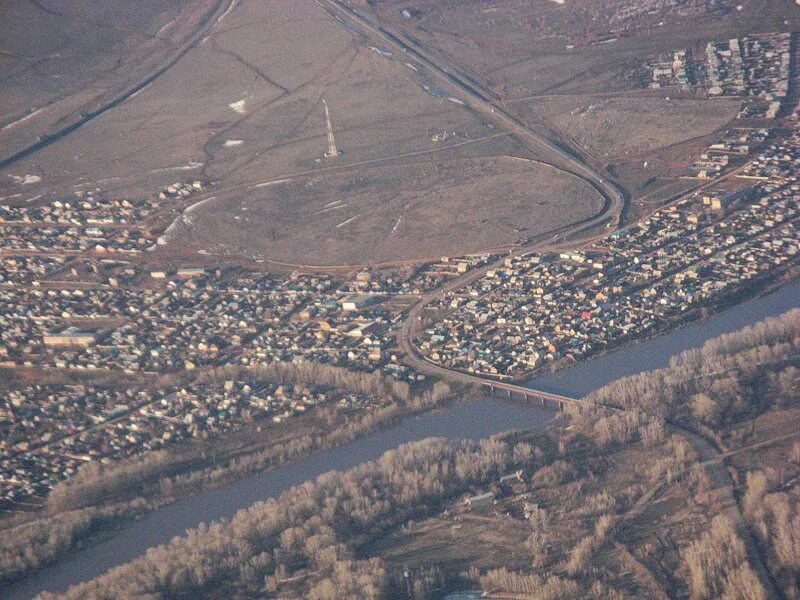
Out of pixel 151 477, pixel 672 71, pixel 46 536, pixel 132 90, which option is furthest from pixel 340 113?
pixel 46 536

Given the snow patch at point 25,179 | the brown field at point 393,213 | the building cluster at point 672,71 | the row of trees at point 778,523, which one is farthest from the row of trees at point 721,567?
the snow patch at point 25,179

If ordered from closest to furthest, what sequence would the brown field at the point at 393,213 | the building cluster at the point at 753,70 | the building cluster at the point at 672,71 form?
the brown field at the point at 393,213 < the building cluster at the point at 753,70 < the building cluster at the point at 672,71

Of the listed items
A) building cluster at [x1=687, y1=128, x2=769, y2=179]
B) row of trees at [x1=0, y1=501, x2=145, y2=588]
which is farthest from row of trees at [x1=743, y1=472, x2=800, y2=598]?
building cluster at [x1=687, y1=128, x2=769, y2=179]

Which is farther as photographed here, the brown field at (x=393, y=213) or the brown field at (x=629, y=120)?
the brown field at (x=629, y=120)

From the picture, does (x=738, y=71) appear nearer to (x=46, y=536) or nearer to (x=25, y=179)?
(x=25, y=179)

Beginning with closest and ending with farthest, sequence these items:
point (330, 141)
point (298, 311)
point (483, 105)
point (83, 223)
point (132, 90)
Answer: point (298, 311)
point (83, 223)
point (330, 141)
point (483, 105)
point (132, 90)

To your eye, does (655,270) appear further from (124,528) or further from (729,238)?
(124,528)

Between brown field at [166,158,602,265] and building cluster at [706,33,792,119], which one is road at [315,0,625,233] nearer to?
brown field at [166,158,602,265]

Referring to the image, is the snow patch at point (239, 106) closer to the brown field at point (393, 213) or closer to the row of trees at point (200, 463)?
the brown field at point (393, 213)
